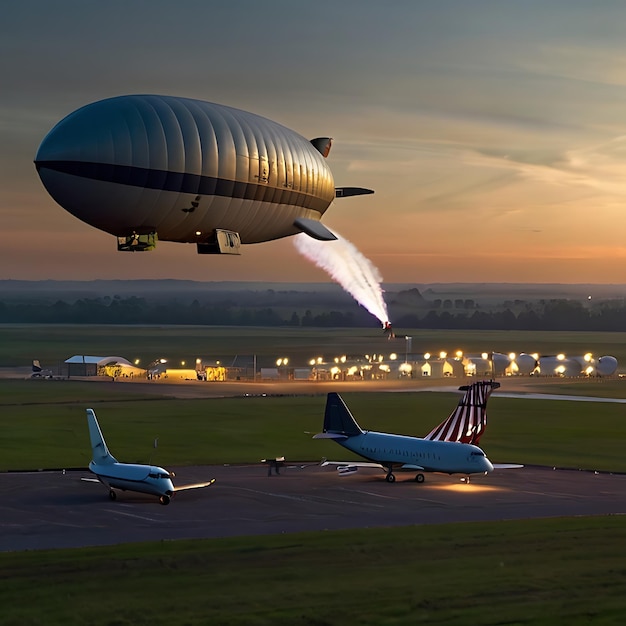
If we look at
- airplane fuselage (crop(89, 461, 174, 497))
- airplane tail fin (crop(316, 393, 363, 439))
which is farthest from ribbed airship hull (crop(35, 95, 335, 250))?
airplane tail fin (crop(316, 393, 363, 439))

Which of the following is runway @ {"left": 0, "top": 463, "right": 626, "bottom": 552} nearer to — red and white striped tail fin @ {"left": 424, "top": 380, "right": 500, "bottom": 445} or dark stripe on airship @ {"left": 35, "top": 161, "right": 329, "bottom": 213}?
red and white striped tail fin @ {"left": 424, "top": 380, "right": 500, "bottom": 445}

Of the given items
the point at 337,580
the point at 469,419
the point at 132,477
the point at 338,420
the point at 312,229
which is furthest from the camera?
the point at 469,419

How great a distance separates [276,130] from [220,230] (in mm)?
6900

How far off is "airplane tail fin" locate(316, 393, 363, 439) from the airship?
15560 mm

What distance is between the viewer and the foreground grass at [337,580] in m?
34.7

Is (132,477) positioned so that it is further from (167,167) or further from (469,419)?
(469,419)

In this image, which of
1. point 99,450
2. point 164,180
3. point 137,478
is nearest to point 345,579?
point 137,478

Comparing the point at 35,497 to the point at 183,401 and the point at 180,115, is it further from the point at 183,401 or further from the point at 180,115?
the point at 183,401

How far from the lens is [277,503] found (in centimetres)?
5691

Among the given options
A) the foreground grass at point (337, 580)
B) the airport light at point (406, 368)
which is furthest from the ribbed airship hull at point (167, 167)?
the airport light at point (406, 368)

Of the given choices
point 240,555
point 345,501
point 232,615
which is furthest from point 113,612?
point 345,501

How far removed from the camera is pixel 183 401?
126688mm

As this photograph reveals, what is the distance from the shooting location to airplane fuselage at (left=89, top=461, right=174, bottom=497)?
56531mm

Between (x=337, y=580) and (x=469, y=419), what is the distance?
32.9 m
